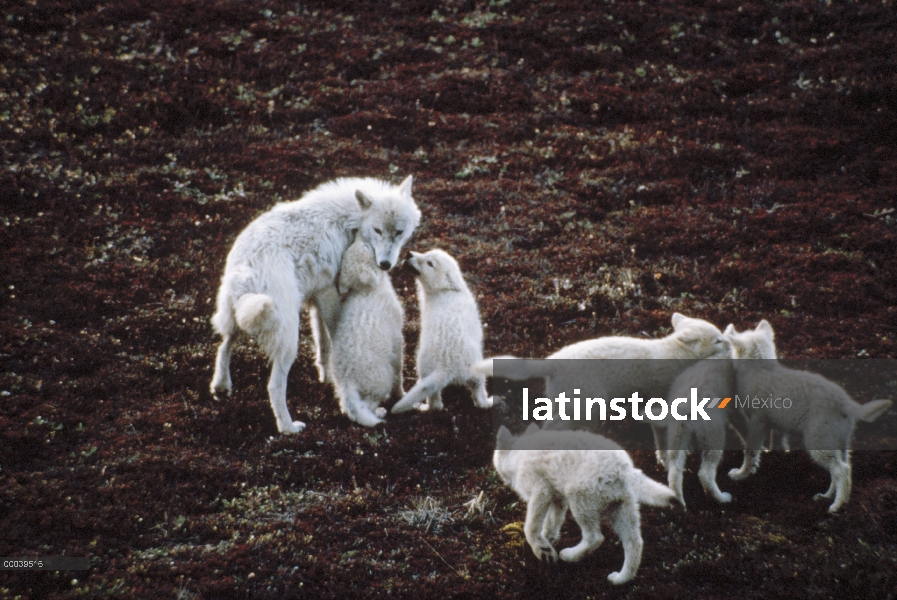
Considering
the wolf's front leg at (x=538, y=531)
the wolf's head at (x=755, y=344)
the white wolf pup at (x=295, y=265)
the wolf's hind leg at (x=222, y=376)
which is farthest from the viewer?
the wolf's hind leg at (x=222, y=376)

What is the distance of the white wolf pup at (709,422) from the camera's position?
6.07 m

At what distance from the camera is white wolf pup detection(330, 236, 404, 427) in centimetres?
776

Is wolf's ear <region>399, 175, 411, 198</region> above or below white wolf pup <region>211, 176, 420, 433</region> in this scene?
above

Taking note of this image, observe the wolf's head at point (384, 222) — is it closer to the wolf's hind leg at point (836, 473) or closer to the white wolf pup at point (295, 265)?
the white wolf pup at point (295, 265)

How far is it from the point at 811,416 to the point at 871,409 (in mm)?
551

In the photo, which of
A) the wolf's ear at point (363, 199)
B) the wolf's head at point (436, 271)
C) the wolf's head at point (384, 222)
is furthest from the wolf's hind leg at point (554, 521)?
the wolf's ear at point (363, 199)

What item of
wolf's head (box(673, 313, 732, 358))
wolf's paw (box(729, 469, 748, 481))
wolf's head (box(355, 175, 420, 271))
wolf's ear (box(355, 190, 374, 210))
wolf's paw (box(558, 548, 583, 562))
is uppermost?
wolf's ear (box(355, 190, 374, 210))

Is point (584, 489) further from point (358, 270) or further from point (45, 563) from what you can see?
point (45, 563)

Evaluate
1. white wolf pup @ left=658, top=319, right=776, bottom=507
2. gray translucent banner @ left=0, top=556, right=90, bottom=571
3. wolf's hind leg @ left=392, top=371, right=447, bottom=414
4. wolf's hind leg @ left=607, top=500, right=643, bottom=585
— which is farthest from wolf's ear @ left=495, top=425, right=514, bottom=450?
gray translucent banner @ left=0, top=556, right=90, bottom=571

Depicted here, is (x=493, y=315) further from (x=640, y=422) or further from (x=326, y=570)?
(x=326, y=570)

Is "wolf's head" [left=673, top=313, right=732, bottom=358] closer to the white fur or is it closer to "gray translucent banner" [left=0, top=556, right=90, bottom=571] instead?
the white fur

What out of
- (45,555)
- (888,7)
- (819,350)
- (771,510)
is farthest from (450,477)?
(888,7)

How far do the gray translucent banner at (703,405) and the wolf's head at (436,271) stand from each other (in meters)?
1.58

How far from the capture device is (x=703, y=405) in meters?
6.23
